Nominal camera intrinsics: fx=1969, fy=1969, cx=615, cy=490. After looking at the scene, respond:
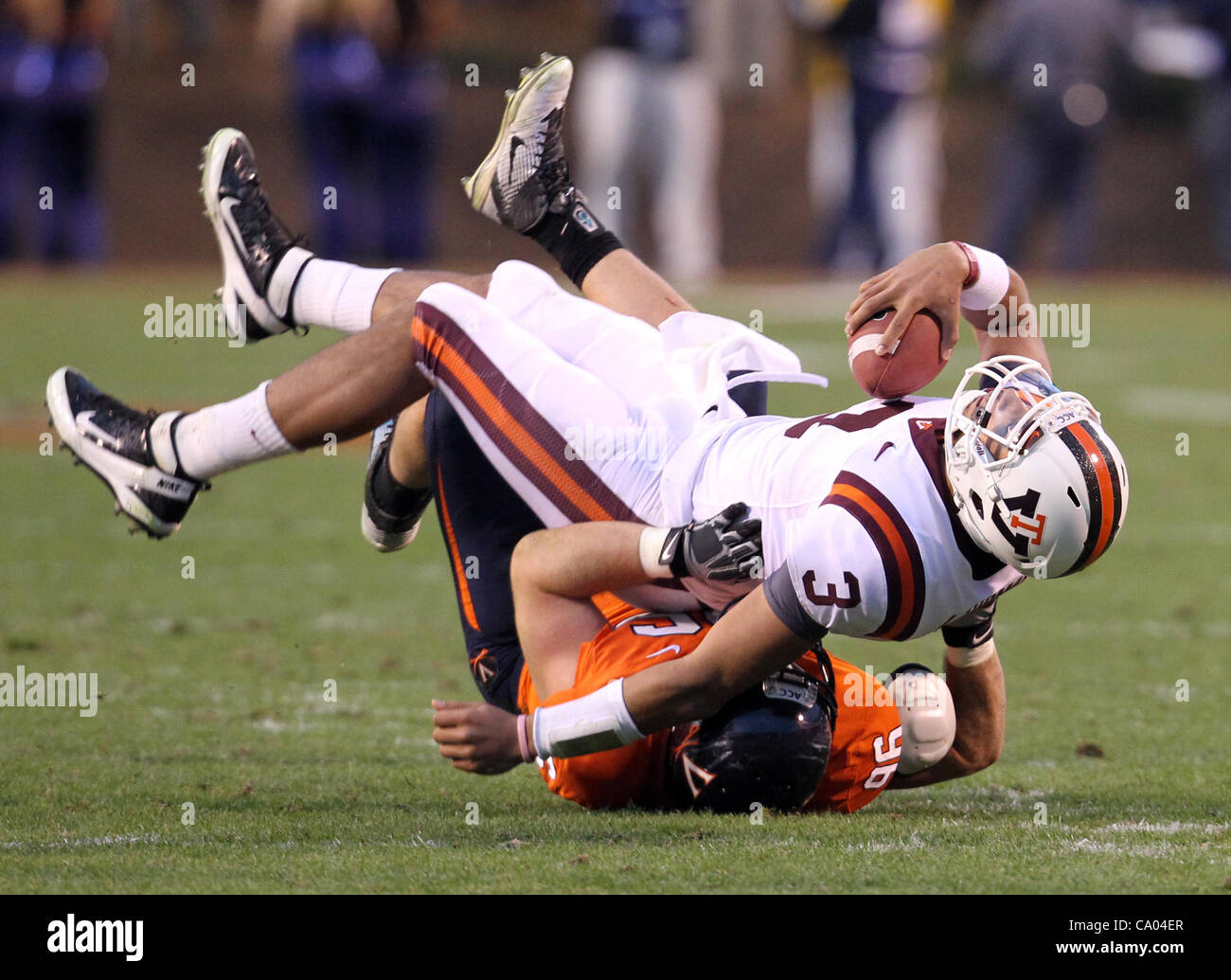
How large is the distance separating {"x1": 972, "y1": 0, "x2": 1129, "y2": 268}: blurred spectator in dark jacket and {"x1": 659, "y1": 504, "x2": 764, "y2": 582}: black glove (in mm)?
11180

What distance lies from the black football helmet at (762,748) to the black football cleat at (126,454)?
3.83 ft

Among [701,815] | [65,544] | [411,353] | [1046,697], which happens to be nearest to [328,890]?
[701,815]

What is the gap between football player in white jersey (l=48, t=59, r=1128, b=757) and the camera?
3.12 metres

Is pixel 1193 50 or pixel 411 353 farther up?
pixel 1193 50

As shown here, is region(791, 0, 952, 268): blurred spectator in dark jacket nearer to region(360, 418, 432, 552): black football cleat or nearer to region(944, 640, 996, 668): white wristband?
region(360, 418, 432, 552): black football cleat

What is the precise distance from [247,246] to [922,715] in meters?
1.75

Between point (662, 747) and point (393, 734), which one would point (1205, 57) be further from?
point (662, 747)

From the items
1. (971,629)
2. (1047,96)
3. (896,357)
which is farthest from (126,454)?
(1047,96)

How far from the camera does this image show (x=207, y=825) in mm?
3438

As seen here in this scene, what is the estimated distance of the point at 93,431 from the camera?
13.1 ft

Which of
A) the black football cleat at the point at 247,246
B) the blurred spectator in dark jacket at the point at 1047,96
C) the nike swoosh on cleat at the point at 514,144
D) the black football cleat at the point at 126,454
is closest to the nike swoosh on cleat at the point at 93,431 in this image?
the black football cleat at the point at 126,454
